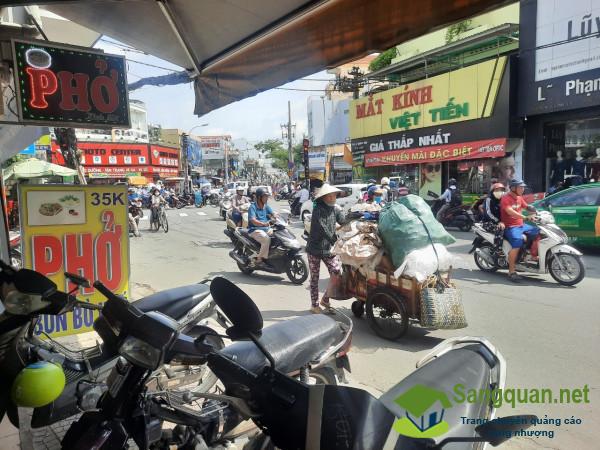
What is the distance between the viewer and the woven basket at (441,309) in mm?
4207

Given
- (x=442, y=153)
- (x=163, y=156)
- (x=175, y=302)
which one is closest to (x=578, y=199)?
(x=175, y=302)

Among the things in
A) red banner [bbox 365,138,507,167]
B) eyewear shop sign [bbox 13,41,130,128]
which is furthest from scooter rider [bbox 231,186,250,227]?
red banner [bbox 365,138,507,167]

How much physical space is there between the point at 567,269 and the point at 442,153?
491 inches

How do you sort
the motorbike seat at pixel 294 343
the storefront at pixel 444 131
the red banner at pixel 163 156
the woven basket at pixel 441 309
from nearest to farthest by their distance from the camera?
the motorbike seat at pixel 294 343 → the woven basket at pixel 441 309 → the storefront at pixel 444 131 → the red banner at pixel 163 156

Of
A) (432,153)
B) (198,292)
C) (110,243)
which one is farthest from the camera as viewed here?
(432,153)

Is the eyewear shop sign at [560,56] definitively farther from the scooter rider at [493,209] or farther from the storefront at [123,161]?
the storefront at [123,161]

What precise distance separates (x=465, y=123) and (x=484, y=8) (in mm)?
16275

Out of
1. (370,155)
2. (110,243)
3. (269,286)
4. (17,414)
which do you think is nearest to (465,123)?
(370,155)

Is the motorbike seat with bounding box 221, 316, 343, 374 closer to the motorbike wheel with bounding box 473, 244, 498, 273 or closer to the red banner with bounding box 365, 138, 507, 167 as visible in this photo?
the motorbike wheel with bounding box 473, 244, 498, 273

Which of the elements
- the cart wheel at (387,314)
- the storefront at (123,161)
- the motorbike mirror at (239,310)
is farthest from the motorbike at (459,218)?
the storefront at (123,161)

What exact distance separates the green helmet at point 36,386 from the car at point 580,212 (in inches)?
394

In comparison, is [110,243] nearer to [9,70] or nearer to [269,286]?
[9,70]

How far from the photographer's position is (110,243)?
4445 mm

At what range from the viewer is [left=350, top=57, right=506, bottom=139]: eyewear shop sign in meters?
16.6
